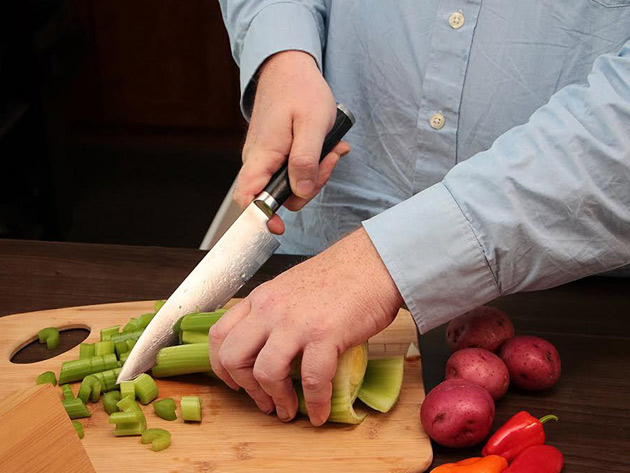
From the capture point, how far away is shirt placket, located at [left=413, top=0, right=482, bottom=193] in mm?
1356

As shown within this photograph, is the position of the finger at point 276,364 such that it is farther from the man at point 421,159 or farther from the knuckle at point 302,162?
the knuckle at point 302,162

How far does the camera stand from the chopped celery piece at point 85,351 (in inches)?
52.9

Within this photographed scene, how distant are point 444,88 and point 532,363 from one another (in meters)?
0.44

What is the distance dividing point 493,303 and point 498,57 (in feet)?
1.27

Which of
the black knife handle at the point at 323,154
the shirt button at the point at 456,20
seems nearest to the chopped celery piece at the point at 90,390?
the black knife handle at the point at 323,154

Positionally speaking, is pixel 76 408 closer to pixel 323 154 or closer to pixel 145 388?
pixel 145 388

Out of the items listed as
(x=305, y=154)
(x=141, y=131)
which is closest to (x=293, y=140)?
(x=305, y=154)

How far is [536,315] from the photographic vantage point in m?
1.41

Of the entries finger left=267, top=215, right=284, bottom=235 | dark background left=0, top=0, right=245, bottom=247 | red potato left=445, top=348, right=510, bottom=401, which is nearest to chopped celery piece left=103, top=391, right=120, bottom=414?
finger left=267, top=215, right=284, bottom=235

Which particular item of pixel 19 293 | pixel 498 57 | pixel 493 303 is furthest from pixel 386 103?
pixel 19 293

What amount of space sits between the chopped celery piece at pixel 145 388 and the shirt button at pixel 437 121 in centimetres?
58

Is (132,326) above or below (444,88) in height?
below

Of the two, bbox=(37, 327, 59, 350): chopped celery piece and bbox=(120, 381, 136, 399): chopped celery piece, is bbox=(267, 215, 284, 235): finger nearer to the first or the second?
bbox=(120, 381, 136, 399): chopped celery piece

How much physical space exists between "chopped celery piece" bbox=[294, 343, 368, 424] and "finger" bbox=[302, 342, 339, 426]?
0.04 metres
